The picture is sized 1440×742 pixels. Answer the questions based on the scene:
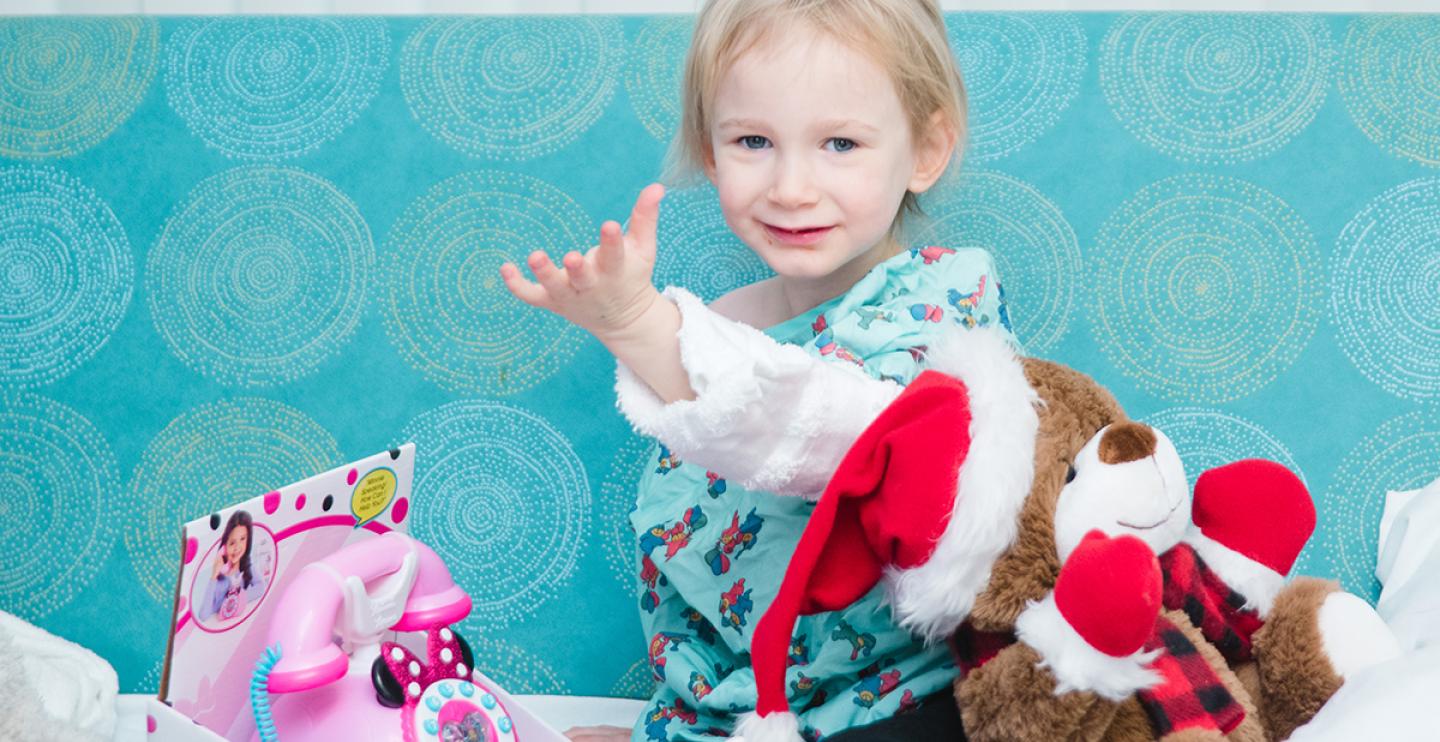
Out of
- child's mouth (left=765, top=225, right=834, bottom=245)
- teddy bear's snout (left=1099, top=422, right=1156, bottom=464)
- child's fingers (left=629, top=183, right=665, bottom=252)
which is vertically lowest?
teddy bear's snout (left=1099, top=422, right=1156, bottom=464)

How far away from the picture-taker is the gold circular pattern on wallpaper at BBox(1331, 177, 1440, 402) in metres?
1.16

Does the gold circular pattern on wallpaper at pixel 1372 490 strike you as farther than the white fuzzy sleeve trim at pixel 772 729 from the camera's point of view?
Yes

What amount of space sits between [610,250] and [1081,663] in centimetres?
36

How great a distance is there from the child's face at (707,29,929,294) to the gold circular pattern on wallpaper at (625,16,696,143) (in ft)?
0.81

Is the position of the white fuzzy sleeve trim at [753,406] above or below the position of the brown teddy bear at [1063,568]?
above

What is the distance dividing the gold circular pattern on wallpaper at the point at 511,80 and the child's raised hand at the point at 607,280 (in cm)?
52

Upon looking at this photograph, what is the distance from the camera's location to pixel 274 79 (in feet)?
4.30

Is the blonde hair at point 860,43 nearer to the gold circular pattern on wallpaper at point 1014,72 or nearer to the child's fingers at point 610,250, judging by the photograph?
the gold circular pattern on wallpaper at point 1014,72

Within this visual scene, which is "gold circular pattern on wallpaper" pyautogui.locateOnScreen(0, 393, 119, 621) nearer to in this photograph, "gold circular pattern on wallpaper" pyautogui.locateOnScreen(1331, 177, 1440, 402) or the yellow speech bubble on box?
the yellow speech bubble on box

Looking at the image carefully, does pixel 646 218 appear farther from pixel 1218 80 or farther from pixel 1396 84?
pixel 1396 84

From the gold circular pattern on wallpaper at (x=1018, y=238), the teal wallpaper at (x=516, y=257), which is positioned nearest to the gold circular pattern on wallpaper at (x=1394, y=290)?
the teal wallpaper at (x=516, y=257)

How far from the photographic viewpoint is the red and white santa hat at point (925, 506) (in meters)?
0.75

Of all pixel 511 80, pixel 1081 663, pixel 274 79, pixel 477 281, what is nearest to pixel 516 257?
pixel 477 281

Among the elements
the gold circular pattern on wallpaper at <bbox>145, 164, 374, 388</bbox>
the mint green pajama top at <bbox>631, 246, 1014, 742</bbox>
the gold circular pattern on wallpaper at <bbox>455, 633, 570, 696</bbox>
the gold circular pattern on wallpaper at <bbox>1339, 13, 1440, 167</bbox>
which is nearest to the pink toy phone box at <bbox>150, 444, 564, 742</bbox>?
the mint green pajama top at <bbox>631, 246, 1014, 742</bbox>
